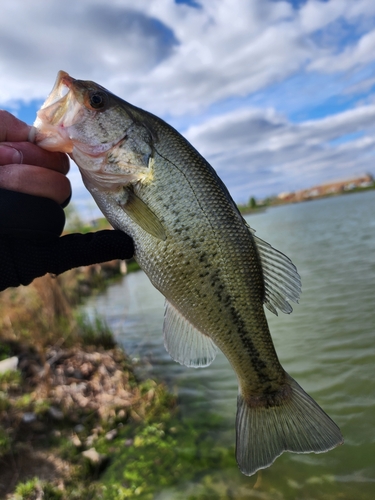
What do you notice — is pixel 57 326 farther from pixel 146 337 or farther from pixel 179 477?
pixel 179 477

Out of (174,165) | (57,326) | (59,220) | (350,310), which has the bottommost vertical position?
(350,310)

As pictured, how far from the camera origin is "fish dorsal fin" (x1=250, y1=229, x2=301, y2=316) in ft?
8.43

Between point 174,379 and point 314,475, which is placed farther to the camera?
point 174,379

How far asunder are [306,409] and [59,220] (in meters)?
2.01

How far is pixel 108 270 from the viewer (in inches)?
1009

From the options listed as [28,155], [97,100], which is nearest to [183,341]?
[28,155]

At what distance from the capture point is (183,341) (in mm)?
2598

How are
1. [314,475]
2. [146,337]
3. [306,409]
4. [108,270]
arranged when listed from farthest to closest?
[108,270], [146,337], [314,475], [306,409]

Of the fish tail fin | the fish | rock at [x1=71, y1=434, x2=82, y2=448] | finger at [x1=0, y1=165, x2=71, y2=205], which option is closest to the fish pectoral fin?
the fish

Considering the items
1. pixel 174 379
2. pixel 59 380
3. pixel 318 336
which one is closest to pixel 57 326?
pixel 59 380

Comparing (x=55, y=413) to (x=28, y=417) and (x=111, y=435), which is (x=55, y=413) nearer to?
(x=28, y=417)

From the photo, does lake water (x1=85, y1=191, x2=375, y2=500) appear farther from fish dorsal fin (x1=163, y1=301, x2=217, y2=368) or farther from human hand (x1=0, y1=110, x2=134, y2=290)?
human hand (x1=0, y1=110, x2=134, y2=290)

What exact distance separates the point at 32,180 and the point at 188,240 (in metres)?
0.98

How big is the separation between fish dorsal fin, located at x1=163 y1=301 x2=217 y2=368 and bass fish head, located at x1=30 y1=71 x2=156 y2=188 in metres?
0.91
